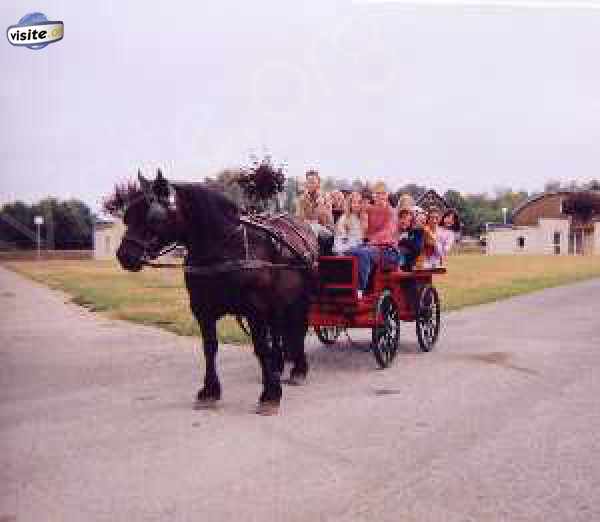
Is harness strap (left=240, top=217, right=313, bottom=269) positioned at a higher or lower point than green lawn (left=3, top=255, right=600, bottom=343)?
higher

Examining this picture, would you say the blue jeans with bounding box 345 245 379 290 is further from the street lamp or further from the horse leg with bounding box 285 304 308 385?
the street lamp

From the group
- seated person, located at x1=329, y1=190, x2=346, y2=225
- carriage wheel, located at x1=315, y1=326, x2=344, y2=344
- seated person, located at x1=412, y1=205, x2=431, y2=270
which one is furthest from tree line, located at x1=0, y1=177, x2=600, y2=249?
carriage wheel, located at x1=315, y1=326, x2=344, y2=344

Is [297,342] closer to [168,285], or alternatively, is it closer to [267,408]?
[267,408]

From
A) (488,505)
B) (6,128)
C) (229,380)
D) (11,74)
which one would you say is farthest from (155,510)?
(229,380)

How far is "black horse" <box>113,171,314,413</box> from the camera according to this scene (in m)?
5.20

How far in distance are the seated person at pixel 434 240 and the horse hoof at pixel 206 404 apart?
12.4ft

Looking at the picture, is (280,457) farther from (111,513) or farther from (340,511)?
(111,513)

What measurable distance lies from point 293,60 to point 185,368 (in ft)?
11.9

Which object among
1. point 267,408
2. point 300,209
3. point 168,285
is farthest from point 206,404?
point 168,285

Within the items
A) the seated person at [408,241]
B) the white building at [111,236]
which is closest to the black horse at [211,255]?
the white building at [111,236]

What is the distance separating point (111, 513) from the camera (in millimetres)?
3539

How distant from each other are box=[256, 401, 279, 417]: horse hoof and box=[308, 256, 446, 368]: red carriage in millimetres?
1821

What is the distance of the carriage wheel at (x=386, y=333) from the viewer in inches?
287

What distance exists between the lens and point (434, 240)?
27.8ft
